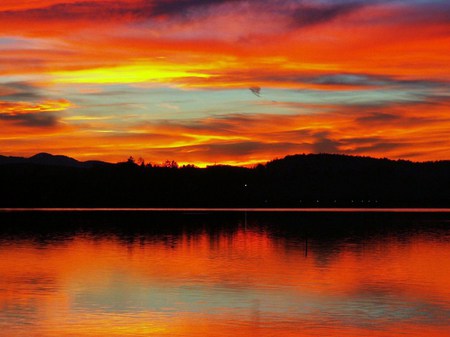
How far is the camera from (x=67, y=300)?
3575 centimetres

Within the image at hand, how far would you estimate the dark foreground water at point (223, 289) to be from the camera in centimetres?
2947

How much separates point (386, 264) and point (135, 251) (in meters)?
19.8

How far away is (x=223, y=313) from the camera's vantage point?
106 feet

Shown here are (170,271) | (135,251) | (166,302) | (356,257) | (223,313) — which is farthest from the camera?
(135,251)

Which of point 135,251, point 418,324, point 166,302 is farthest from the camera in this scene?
point 135,251

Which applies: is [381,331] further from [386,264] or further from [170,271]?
[386,264]

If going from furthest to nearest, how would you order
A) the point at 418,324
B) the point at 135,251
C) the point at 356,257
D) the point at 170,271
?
the point at 135,251 → the point at 356,257 → the point at 170,271 → the point at 418,324

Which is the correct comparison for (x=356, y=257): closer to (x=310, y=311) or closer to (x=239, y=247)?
(x=239, y=247)

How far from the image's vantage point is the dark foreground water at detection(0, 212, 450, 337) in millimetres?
29469

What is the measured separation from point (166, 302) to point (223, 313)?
3926mm

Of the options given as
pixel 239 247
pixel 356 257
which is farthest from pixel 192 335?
pixel 239 247

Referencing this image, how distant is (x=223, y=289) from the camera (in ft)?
129

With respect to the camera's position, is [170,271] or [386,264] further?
[386,264]

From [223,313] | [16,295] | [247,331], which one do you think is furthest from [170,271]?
[247,331]
